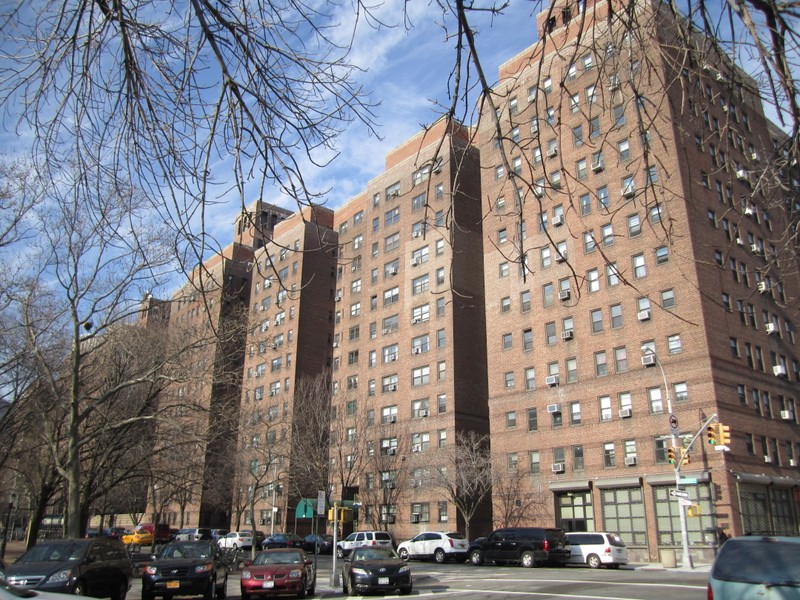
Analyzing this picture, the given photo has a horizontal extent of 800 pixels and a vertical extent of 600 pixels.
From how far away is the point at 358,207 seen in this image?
245 feet

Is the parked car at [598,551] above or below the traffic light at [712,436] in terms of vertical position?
below

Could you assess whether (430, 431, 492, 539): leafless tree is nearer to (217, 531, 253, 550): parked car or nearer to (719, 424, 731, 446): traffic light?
(217, 531, 253, 550): parked car

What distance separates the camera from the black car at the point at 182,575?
1811 cm

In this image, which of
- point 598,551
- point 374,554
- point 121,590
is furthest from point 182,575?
point 598,551

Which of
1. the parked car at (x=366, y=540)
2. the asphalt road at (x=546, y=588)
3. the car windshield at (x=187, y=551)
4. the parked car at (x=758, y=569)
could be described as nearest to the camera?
the parked car at (x=758, y=569)

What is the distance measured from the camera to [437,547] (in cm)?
4047

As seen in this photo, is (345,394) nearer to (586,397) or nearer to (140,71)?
(586,397)

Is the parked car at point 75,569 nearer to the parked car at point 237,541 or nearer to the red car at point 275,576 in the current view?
the red car at point 275,576

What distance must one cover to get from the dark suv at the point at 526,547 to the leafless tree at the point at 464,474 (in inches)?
409

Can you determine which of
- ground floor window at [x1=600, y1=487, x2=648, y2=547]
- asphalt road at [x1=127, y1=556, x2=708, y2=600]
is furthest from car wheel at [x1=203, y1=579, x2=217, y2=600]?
ground floor window at [x1=600, y1=487, x2=648, y2=547]

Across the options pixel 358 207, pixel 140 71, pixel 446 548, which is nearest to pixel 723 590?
pixel 140 71

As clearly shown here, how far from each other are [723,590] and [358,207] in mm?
68889

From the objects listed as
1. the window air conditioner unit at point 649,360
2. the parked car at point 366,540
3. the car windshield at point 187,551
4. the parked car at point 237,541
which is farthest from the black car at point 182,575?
the parked car at point 237,541

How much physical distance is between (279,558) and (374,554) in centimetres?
327
